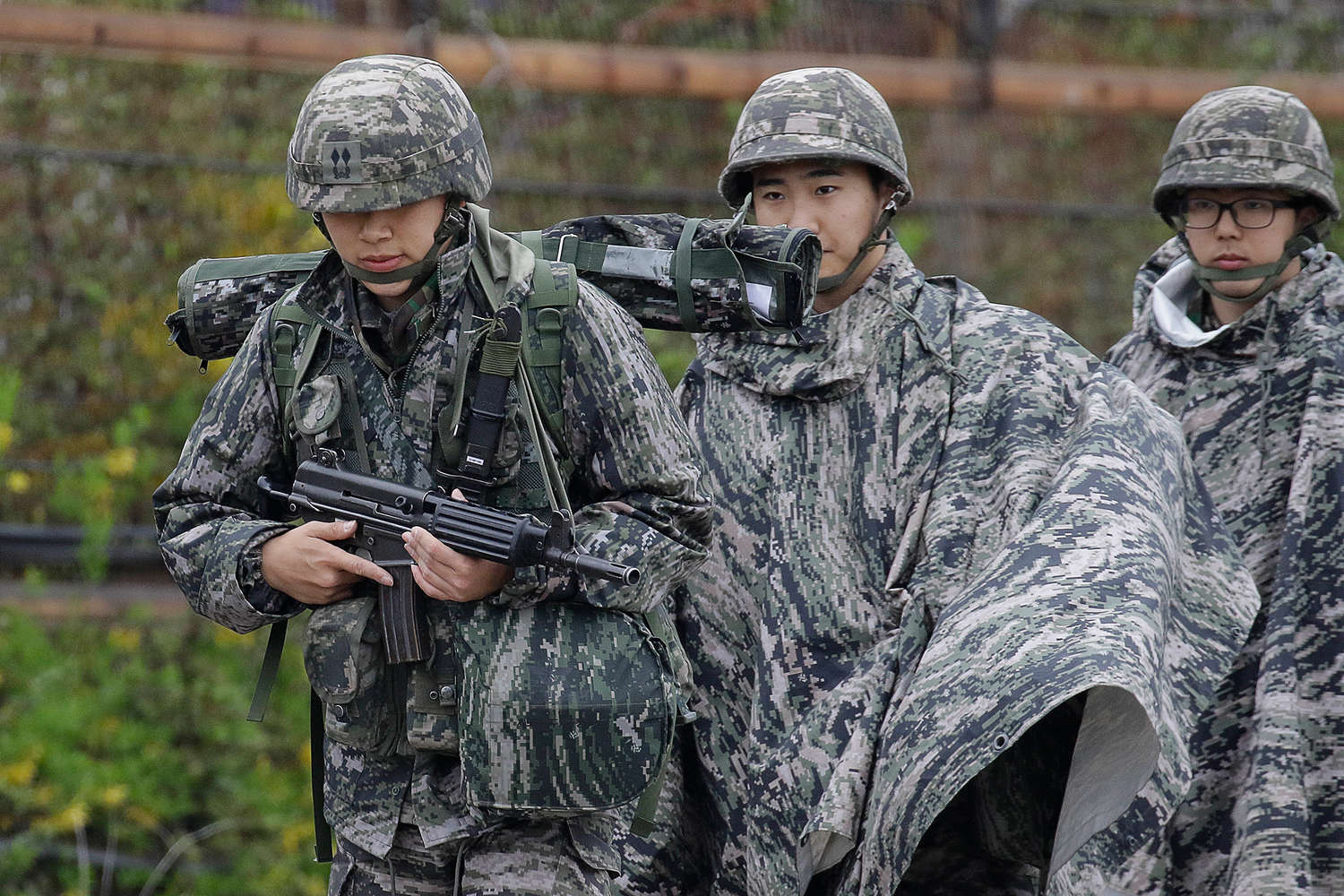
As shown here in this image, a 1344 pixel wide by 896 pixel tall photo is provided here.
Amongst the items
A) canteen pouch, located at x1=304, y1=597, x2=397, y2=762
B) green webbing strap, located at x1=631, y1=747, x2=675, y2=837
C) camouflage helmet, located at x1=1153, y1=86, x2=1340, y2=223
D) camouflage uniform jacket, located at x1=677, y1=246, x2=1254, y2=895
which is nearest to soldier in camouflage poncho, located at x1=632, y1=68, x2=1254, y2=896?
camouflage uniform jacket, located at x1=677, y1=246, x2=1254, y2=895

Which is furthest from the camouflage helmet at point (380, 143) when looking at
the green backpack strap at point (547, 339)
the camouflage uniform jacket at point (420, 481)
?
the green backpack strap at point (547, 339)

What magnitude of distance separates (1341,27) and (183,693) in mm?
7559

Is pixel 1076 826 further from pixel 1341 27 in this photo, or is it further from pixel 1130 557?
pixel 1341 27

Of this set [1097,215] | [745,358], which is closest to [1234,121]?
[745,358]

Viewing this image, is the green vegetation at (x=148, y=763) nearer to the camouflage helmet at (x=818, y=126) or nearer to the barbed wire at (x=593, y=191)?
the barbed wire at (x=593, y=191)

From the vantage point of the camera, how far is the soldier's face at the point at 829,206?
4.51 meters

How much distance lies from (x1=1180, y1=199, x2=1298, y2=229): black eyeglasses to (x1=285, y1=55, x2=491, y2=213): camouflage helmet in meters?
2.87

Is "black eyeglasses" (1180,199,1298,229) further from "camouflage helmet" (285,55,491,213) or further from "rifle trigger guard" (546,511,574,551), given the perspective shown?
"rifle trigger guard" (546,511,574,551)

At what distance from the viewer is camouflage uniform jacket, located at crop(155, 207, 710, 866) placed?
3379 mm

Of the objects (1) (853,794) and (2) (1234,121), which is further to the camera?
(2) (1234,121)

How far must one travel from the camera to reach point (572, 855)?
Result: 344 cm

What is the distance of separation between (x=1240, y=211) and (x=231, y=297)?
3.21 meters

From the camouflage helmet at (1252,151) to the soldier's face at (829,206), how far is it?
4.46 ft

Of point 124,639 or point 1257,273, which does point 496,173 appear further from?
point 1257,273
